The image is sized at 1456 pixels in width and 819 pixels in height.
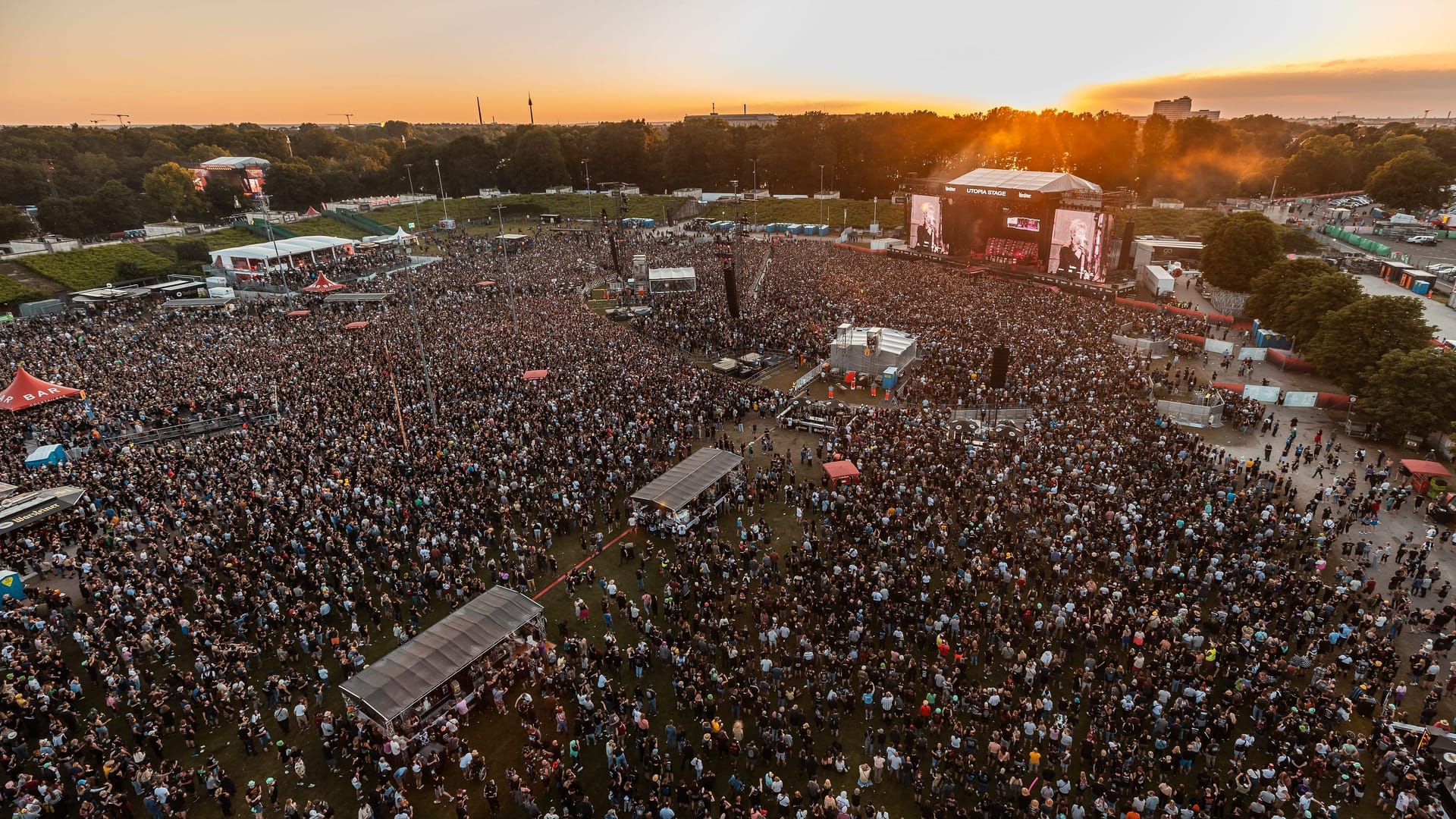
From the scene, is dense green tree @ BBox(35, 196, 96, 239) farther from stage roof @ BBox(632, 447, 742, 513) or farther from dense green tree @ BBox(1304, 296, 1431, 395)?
dense green tree @ BBox(1304, 296, 1431, 395)

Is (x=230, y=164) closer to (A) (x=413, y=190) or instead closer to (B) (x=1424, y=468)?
(A) (x=413, y=190)

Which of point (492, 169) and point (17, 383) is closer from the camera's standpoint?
point (17, 383)

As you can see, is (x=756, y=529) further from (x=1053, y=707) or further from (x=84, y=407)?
(x=84, y=407)

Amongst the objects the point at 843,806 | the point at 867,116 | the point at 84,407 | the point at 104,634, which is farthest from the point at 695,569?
the point at 867,116

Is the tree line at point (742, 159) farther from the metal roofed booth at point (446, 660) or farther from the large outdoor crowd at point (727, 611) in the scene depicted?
the metal roofed booth at point (446, 660)

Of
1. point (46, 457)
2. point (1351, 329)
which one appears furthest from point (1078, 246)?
point (46, 457)
